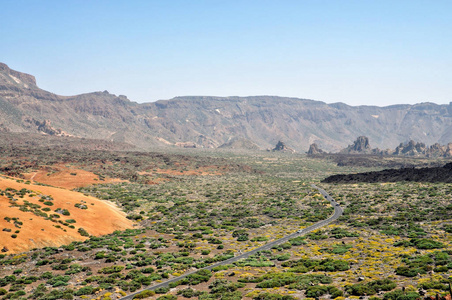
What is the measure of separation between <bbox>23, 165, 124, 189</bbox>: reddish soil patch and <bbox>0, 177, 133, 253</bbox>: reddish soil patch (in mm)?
31455

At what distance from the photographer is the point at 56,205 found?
60.0 metres

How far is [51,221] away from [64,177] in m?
55.3

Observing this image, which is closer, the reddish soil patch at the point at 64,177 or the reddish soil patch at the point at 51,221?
the reddish soil patch at the point at 51,221

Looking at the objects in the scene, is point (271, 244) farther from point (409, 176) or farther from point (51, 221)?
point (409, 176)

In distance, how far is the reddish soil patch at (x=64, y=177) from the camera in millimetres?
98875

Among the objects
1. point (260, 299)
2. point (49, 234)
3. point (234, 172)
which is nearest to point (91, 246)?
point (49, 234)

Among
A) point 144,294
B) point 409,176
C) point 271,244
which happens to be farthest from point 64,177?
point 409,176

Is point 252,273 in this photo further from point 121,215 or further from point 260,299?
point 121,215

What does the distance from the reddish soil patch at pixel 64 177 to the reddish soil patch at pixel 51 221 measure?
103 ft

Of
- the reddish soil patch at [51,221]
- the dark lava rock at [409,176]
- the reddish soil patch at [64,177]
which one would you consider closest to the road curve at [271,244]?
the reddish soil patch at [51,221]

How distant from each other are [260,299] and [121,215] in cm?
4433

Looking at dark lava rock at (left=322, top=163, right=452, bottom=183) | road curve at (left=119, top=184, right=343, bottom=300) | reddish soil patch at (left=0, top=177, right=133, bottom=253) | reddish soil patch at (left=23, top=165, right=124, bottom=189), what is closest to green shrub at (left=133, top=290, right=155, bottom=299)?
road curve at (left=119, top=184, right=343, bottom=300)

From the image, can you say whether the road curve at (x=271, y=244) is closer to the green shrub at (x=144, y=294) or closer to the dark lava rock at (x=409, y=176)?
the green shrub at (x=144, y=294)

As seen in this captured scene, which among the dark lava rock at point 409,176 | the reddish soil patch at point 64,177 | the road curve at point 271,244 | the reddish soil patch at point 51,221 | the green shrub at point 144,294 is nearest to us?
the green shrub at point 144,294
